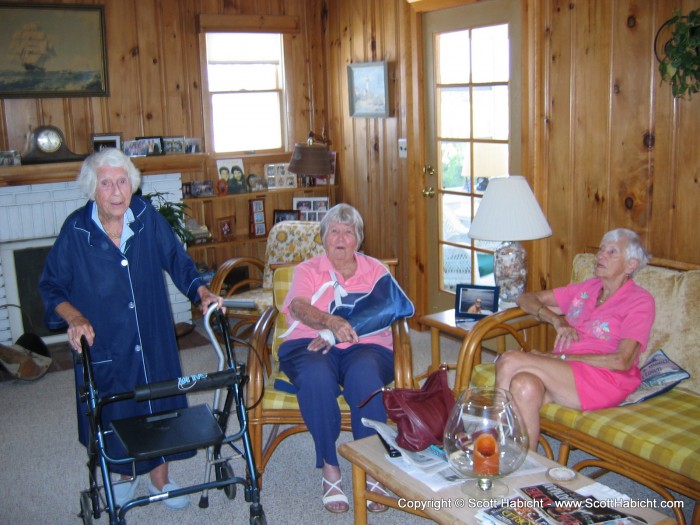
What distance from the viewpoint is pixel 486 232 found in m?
3.44

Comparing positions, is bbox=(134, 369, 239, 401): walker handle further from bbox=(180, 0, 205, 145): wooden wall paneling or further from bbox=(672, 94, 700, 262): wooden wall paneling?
bbox=(180, 0, 205, 145): wooden wall paneling

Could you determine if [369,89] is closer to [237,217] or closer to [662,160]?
[237,217]

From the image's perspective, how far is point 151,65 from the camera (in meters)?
5.42

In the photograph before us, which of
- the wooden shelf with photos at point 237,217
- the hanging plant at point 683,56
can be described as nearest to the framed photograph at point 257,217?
the wooden shelf with photos at point 237,217

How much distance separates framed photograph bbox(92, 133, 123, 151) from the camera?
5.24 m

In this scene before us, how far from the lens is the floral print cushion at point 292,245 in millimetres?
4855

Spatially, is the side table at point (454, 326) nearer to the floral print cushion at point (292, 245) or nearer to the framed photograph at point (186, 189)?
the floral print cushion at point (292, 245)

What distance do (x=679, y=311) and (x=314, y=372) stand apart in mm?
1383

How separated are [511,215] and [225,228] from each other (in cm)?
289

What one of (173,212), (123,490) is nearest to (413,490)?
(123,490)

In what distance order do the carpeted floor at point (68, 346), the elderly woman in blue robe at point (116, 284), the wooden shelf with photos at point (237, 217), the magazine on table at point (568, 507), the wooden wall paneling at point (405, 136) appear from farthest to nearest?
the wooden shelf with photos at point (237, 217) < the wooden wall paneling at point (405, 136) < the carpeted floor at point (68, 346) < the elderly woman in blue robe at point (116, 284) < the magazine on table at point (568, 507)

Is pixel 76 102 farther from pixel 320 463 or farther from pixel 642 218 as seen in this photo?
pixel 642 218

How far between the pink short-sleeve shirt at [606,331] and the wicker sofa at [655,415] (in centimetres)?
7

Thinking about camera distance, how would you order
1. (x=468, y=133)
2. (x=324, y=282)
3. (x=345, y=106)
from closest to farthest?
(x=324, y=282), (x=468, y=133), (x=345, y=106)
